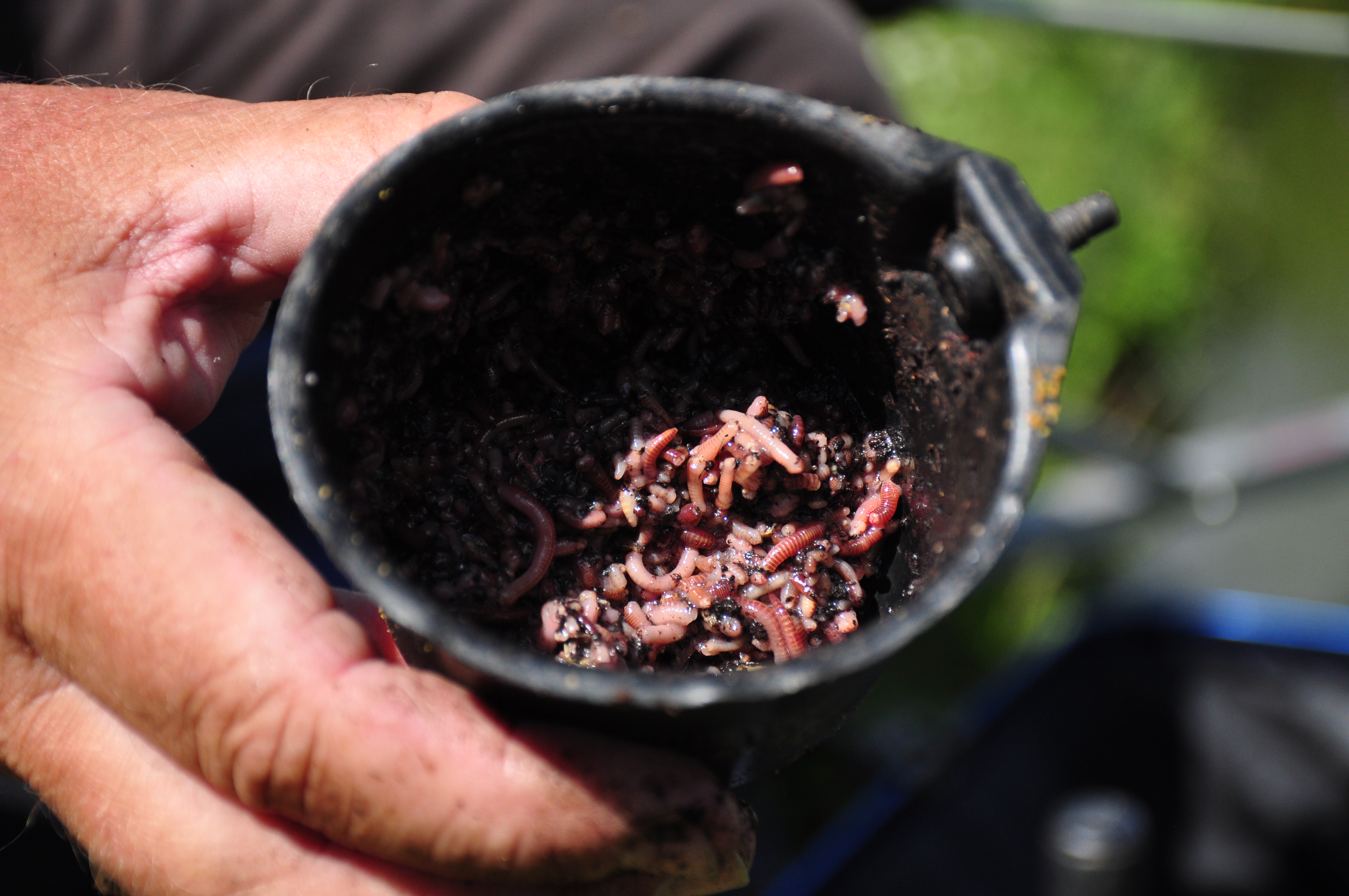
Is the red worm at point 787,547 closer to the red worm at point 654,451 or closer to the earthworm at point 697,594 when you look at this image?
the earthworm at point 697,594

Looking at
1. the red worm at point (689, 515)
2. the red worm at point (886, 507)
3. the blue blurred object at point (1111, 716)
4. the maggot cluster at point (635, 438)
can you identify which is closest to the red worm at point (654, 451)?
the maggot cluster at point (635, 438)

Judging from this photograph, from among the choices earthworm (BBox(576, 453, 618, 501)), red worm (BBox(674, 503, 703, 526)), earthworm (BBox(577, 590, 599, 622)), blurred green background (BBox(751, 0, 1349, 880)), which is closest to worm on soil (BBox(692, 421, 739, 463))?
red worm (BBox(674, 503, 703, 526))

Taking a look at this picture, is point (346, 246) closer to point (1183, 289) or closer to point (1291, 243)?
point (1183, 289)

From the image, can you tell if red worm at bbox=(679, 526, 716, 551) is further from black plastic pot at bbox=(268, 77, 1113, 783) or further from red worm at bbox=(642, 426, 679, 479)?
black plastic pot at bbox=(268, 77, 1113, 783)

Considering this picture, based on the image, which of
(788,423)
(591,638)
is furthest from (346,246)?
(788,423)

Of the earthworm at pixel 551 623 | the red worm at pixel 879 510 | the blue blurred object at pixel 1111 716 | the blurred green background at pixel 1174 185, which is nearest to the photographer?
the earthworm at pixel 551 623

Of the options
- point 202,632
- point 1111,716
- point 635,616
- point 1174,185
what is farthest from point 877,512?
point 1174,185
